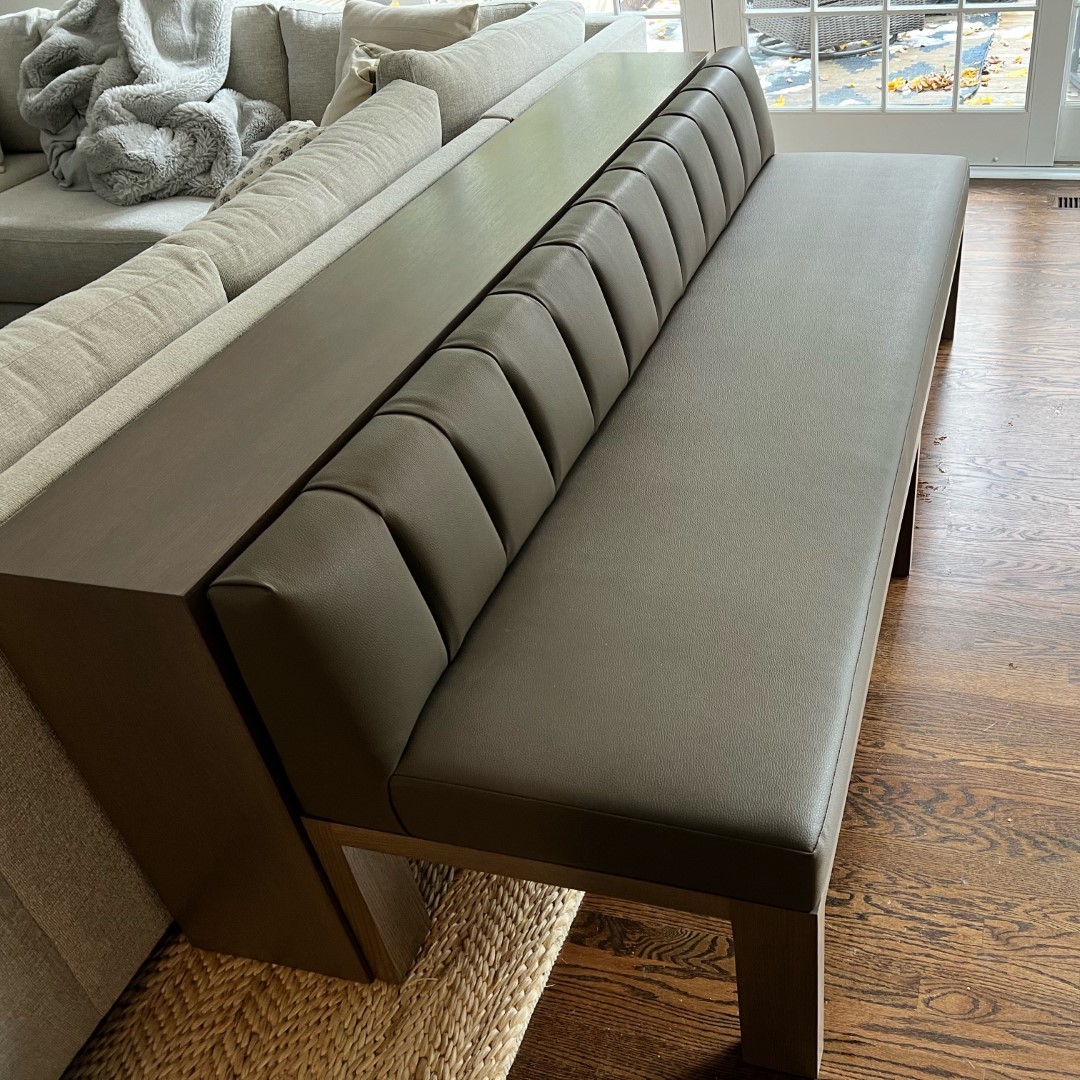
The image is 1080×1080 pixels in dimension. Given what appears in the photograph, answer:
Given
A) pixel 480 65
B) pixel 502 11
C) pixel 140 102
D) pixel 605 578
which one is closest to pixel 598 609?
pixel 605 578

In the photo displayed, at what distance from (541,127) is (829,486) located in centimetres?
108

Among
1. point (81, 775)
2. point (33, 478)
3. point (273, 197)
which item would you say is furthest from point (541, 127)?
point (81, 775)

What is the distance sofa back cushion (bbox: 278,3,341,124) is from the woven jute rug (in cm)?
257

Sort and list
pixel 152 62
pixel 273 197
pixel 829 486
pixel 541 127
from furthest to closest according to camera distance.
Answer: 1. pixel 152 62
2. pixel 541 127
3. pixel 273 197
4. pixel 829 486

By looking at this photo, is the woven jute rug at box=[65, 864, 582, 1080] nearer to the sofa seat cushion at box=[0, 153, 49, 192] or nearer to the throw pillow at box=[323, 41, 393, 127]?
the throw pillow at box=[323, 41, 393, 127]

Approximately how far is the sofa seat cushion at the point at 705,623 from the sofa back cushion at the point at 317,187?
1.90ft

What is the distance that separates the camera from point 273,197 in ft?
5.73

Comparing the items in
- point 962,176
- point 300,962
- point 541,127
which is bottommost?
point 300,962

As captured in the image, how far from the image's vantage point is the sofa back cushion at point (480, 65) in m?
2.28

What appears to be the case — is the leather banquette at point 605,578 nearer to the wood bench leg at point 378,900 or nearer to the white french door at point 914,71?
the wood bench leg at point 378,900

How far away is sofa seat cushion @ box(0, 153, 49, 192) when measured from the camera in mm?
3453

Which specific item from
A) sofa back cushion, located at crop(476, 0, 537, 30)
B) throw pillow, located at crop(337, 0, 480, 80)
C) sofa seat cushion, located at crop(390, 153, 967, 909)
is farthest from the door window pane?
sofa seat cushion, located at crop(390, 153, 967, 909)

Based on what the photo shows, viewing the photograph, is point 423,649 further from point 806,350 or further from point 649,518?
point 806,350

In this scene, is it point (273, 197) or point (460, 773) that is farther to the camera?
point (273, 197)
